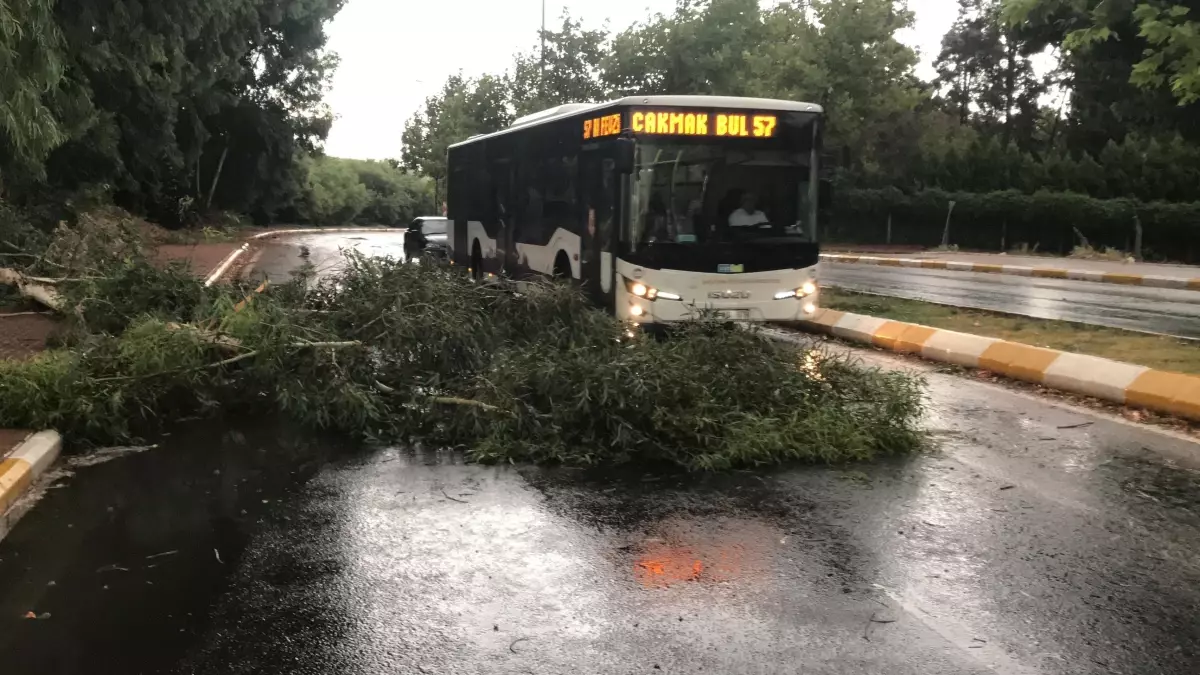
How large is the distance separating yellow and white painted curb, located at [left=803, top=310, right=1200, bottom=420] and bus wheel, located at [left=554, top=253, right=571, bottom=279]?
159 inches

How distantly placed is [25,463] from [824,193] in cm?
918

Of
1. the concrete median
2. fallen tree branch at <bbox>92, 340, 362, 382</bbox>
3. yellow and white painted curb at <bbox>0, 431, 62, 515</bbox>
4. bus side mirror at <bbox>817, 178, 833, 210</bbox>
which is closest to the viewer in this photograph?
the concrete median

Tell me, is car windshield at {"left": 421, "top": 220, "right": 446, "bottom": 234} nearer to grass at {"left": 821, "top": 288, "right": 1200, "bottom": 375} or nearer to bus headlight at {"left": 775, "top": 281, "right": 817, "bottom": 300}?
grass at {"left": 821, "top": 288, "right": 1200, "bottom": 375}

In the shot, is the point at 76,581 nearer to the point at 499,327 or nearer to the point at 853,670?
the point at 853,670

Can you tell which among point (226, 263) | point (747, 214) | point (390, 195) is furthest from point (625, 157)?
point (390, 195)

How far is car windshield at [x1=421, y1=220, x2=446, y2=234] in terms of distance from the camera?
29092 mm

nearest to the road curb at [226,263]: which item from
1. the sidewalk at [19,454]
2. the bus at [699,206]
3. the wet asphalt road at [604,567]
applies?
the sidewalk at [19,454]

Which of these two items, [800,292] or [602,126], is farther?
[800,292]

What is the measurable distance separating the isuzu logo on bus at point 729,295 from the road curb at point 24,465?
721 centimetres

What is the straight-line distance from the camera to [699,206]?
39.1 feet

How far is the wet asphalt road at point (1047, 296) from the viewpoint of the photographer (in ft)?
50.0

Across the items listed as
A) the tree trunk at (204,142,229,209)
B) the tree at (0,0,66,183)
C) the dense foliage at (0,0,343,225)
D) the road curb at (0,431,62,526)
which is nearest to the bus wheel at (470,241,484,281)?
the dense foliage at (0,0,343,225)

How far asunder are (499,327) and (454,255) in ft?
36.0

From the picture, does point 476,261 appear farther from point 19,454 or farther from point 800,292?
point 19,454
